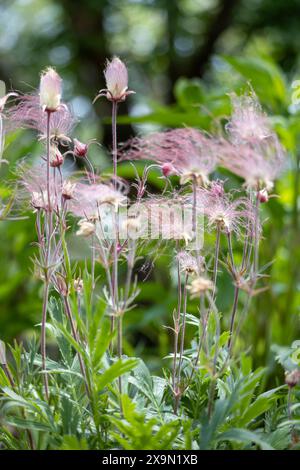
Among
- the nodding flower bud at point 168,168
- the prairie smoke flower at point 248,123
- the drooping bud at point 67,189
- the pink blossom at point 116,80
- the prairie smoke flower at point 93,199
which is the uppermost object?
the pink blossom at point 116,80

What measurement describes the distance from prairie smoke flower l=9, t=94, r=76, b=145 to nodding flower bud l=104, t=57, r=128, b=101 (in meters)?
0.06

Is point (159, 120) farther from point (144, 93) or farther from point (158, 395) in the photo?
point (144, 93)

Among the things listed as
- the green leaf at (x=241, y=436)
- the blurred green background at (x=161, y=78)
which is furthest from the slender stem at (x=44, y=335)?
the blurred green background at (x=161, y=78)

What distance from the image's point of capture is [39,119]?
2.30ft

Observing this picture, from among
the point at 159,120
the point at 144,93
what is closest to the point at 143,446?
the point at 159,120

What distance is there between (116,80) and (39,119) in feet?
0.39

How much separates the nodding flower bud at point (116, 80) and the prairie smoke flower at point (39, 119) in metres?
0.06

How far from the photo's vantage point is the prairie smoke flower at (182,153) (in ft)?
1.93

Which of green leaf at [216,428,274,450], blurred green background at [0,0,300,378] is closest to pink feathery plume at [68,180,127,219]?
green leaf at [216,428,274,450]

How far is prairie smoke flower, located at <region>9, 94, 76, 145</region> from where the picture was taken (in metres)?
0.68

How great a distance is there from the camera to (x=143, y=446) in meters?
0.55

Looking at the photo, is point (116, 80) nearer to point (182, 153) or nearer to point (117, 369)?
point (182, 153)

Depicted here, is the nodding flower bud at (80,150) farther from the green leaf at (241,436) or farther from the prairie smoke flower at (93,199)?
the green leaf at (241,436)

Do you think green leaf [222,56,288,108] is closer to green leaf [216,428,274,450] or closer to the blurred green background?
the blurred green background
